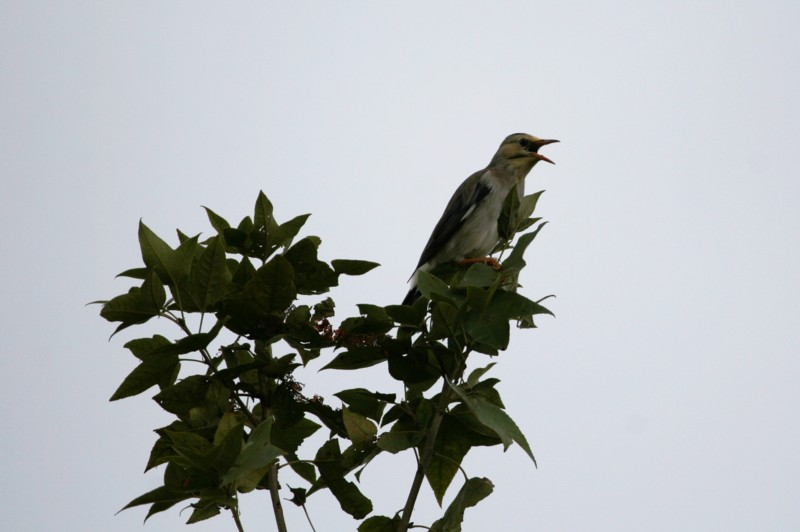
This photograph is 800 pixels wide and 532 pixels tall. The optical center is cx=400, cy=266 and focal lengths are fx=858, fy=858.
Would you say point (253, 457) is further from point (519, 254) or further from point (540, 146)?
point (540, 146)

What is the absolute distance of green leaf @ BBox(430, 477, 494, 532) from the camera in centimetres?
319

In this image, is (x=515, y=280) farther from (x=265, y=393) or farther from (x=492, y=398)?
(x=265, y=393)

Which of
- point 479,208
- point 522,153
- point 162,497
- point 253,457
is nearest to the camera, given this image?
point 253,457

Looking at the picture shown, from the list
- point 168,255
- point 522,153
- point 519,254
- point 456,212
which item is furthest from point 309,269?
point 522,153

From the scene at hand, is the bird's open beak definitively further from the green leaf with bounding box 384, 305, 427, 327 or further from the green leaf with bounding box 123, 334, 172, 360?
the green leaf with bounding box 123, 334, 172, 360

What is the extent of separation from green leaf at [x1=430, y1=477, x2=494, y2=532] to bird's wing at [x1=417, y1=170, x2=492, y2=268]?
4.34m

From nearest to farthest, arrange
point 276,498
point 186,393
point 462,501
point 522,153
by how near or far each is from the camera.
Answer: point 276,498
point 186,393
point 462,501
point 522,153

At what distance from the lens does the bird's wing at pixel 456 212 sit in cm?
760

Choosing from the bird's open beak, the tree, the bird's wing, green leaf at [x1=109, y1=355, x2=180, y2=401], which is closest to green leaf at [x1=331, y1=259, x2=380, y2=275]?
the tree

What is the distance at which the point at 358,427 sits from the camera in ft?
11.1

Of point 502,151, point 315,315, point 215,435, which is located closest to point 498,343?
point 315,315

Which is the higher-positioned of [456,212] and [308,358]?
[456,212]

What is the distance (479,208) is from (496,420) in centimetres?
480

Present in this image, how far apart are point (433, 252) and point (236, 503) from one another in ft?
16.7
